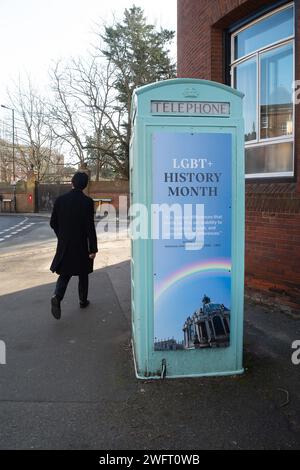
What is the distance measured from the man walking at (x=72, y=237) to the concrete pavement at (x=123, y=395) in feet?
1.89

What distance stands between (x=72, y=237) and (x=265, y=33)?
4192mm

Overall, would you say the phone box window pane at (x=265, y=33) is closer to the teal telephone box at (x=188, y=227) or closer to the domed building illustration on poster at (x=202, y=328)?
the teal telephone box at (x=188, y=227)

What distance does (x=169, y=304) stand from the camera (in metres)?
4.01

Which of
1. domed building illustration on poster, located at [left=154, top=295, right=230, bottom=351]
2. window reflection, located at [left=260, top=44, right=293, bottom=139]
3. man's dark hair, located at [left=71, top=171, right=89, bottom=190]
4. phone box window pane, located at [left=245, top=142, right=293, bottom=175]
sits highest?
window reflection, located at [left=260, top=44, right=293, bottom=139]

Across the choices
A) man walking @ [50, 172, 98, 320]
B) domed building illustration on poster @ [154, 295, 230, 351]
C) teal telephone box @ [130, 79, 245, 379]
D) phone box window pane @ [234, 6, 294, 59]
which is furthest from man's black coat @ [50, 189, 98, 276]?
phone box window pane @ [234, 6, 294, 59]

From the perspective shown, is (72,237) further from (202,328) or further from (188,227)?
(202,328)

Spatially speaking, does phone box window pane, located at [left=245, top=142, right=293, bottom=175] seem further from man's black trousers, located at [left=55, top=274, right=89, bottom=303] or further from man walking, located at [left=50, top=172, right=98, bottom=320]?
man's black trousers, located at [left=55, top=274, right=89, bottom=303]

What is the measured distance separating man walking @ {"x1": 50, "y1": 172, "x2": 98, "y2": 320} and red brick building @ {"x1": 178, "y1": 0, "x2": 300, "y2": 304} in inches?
94.1

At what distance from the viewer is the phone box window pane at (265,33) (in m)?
6.55

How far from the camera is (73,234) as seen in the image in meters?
6.04

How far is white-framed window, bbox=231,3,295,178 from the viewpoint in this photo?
6570 millimetres

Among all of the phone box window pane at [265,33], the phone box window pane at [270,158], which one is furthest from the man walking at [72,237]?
the phone box window pane at [265,33]

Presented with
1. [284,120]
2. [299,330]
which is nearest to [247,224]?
[284,120]

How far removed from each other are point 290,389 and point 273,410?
424 millimetres
